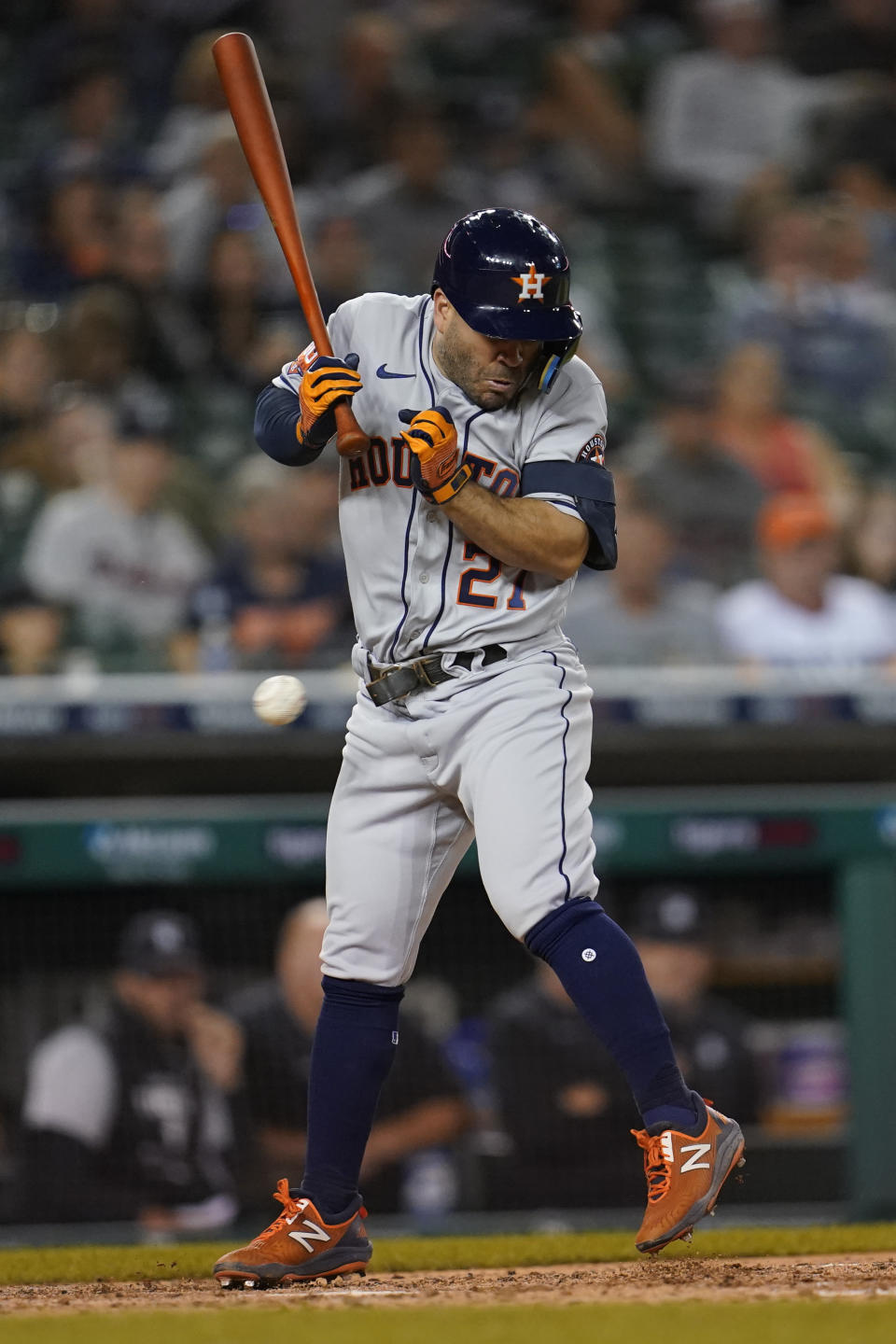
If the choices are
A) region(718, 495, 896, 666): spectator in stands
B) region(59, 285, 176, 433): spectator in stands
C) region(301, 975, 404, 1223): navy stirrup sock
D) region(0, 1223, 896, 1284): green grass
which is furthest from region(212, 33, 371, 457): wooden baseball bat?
region(59, 285, 176, 433): spectator in stands

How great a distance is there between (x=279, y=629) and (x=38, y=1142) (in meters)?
1.56

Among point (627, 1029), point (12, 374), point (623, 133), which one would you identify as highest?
point (623, 133)

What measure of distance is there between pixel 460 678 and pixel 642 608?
2.80 metres

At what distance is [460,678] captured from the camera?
282 centimetres

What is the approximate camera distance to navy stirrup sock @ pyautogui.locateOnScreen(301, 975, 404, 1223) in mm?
2850

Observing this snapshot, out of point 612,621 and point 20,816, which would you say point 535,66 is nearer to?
point 612,621

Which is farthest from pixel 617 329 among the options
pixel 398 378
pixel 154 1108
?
pixel 398 378

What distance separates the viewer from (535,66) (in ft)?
26.7

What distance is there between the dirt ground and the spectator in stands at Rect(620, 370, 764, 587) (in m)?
3.00

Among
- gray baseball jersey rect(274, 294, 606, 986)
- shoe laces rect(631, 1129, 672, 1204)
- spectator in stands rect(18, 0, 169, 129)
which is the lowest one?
shoe laces rect(631, 1129, 672, 1204)

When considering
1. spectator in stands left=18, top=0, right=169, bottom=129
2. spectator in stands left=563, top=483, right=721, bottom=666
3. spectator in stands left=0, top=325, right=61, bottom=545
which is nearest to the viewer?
spectator in stands left=563, top=483, right=721, bottom=666

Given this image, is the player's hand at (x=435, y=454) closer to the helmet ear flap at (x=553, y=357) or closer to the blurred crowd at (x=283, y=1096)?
the helmet ear flap at (x=553, y=357)

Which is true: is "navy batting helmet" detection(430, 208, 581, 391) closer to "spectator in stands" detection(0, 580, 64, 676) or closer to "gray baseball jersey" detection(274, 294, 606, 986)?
"gray baseball jersey" detection(274, 294, 606, 986)

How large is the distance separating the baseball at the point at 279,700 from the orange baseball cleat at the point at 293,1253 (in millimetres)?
2112
